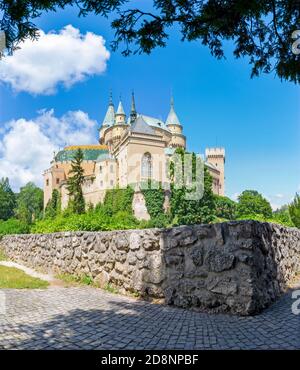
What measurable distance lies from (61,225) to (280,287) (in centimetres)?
747

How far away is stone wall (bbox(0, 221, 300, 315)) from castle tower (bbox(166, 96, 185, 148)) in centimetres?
7164

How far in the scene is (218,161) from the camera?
A: 83.8 m

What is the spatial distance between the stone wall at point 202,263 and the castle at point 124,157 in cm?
4844

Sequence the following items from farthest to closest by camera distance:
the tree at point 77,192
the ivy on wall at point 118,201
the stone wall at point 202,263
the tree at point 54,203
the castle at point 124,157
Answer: the tree at point 54,203
the castle at point 124,157
the ivy on wall at point 118,201
the tree at point 77,192
the stone wall at point 202,263

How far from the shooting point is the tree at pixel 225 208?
66.5 meters

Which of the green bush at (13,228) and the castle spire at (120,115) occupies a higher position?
the castle spire at (120,115)

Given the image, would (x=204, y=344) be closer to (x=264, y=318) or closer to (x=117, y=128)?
(x=264, y=318)

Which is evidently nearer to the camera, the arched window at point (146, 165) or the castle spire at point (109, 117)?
the arched window at point (146, 165)

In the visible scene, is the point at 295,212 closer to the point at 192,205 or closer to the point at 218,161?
the point at 192,205

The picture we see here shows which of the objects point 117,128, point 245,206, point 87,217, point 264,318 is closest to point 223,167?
point 245,206

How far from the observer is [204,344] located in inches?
142

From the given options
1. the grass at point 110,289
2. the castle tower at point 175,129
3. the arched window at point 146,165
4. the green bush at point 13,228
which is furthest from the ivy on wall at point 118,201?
the grass at point 110,289

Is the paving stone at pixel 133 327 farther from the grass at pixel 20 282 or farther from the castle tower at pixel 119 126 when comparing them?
the castle tower at pixel 119 126

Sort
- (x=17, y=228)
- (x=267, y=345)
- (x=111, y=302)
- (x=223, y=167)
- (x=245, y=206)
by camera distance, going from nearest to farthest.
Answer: (x=267, y=345)
(x=111, y=302)
(x=17, y=228)
(x=245, y=206)
(x=223, y=167)
